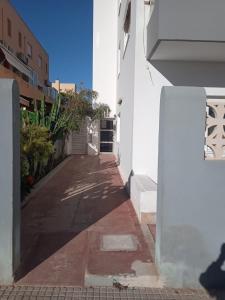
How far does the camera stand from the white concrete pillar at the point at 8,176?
4242 millimetres

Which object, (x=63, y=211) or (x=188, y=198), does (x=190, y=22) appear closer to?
(x=188, y=198)

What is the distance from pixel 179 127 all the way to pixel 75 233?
11.7ft

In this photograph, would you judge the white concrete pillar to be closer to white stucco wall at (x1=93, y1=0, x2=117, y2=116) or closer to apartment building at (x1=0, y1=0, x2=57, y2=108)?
apartment building at (x1=0, y1=0, x2=57, y2=108)

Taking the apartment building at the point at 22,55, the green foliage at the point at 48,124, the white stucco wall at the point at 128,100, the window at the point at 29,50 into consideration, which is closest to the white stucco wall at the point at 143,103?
the white stucco wall at the point at 128,100

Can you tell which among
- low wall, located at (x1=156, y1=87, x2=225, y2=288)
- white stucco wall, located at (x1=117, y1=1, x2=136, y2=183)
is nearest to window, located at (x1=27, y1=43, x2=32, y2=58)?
white stucco wall, located at (x1=117, y1=1, x2=136, y2=183)

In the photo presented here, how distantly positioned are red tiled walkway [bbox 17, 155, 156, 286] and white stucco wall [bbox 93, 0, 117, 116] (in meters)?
13.0

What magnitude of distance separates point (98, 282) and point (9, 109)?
2.87 m

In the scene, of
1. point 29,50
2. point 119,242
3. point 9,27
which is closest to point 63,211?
point 119,242

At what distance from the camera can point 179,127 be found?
4293 millimetres

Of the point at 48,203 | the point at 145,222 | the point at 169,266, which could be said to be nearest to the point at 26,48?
the point at 48,203

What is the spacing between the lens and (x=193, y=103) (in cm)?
427

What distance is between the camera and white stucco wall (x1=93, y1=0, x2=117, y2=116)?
2278 centimetres

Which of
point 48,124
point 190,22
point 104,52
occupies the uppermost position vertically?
point 104,52

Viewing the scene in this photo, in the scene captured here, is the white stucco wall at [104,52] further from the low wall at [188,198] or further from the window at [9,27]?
the low wall at [188,198]
